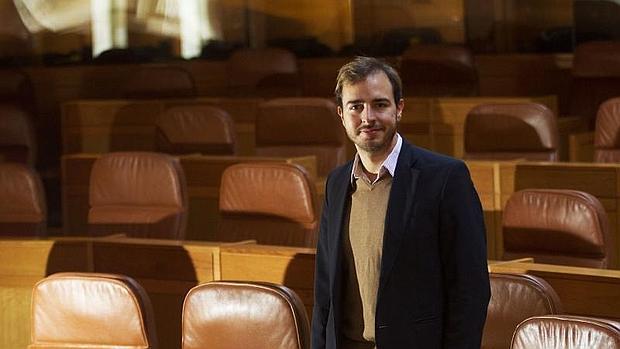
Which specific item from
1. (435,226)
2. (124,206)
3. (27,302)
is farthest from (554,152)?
(435,226)

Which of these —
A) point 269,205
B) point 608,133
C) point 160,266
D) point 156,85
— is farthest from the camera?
point 156,85

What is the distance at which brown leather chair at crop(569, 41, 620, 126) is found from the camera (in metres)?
8.59

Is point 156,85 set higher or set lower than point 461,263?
higher

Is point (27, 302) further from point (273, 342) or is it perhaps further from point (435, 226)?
point (435, 226)

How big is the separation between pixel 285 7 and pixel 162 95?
46.1 inches

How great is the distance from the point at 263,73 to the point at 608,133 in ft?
12.4

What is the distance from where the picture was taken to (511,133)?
21.6 feet

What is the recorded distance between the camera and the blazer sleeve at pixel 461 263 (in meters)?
2.39

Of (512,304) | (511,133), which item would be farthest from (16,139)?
(512,304)

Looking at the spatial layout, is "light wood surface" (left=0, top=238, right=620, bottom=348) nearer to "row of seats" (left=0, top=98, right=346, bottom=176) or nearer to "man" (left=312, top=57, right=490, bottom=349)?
"man" (left=312, top=57, right=490, bottom=349)

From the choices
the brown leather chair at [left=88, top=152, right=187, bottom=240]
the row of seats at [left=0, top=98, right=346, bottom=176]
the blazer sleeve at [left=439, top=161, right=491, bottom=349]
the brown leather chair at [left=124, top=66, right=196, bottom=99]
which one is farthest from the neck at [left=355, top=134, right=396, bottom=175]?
the brown leather chair at [left=124, top=66, right=196, bottom=99]

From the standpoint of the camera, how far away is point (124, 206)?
18.5 feet

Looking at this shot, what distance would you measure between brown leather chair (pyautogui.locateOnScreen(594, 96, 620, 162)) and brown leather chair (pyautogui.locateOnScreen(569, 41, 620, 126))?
210 centimetres

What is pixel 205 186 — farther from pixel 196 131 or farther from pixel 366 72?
pixel 366 72
